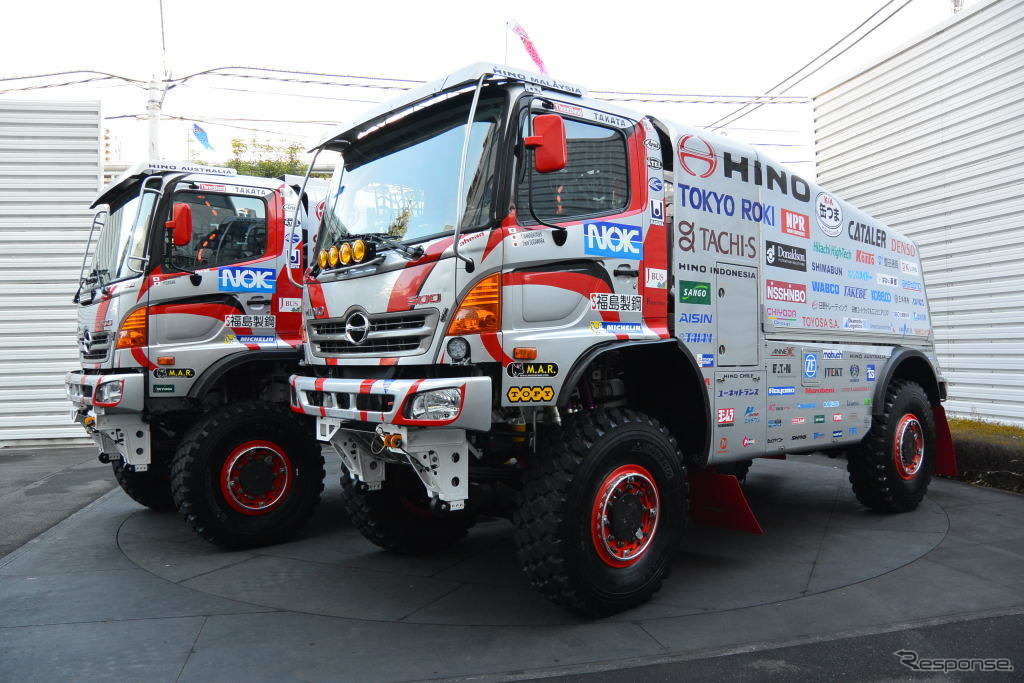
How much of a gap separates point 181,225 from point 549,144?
3772 millimetres

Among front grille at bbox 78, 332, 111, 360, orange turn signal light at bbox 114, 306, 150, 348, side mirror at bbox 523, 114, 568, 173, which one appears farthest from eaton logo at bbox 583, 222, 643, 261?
front grille at bbox 78, 332, 111, 360

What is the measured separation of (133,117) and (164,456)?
48.9 ft

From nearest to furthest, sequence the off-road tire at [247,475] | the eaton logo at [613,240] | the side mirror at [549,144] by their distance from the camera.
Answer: the side mirror at [549,144] → the eaton logo at [613,240] → the off-road tire at [247,475]

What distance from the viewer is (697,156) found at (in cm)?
519

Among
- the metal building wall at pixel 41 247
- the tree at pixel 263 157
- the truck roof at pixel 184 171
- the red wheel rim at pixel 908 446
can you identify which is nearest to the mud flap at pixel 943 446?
the red wheel rim at pixel 908 446

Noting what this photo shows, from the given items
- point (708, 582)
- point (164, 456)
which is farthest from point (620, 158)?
point (164, 456)

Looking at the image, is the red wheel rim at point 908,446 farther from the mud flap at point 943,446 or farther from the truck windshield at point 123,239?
the truck windshield at point 123,239

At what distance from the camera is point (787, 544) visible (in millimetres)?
6035

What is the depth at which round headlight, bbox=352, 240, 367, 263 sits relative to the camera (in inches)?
178

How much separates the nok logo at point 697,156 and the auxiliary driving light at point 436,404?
2.37 m

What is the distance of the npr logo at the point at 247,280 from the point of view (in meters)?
6.65

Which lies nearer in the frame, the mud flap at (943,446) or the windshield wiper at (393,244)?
the windshield wiper at (393,244)

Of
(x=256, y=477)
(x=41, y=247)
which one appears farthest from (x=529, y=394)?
(x=41, y=247)

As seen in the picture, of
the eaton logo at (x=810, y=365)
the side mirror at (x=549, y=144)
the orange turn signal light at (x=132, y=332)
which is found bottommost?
the eaton logo at (x=810, y=365)
